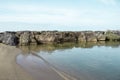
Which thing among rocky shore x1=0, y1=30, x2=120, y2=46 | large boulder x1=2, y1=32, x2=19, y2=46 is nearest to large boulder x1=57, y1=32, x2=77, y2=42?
rocky shore x1=0, y1=30, x2=120, y2=46

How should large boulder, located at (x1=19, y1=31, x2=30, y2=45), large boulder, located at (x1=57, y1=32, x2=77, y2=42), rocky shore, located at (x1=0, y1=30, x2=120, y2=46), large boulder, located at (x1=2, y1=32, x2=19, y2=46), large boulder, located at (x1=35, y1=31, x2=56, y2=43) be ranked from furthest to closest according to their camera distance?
large boulder, located at (x1=57, y1=32, x2=77, y2=42), large boulder, located at (x1=35, y1=31, x2=56, y2=43), large boulder, located at (x1=19, y1=31, x2=30, y2=45), rocky shore, located at (x1=0, y1=30, x2=120, y2=46), large boulder, located at (x1=2, y1=32, x2=19, y2=46)

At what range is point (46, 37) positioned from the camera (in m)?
62.2

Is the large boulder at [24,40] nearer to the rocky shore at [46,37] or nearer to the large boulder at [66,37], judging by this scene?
the rocky shore at [46,37]

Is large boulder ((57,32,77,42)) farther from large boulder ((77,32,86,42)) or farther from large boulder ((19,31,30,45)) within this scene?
large boulder ((19,31,30,45))

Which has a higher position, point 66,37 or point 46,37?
point 46,37

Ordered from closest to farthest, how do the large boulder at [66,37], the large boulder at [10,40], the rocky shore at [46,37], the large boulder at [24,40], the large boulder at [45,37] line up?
the large boulder at [10,40] < the rocky shore at [46,37] < the large boulder at [24,40] < the large boulder at [45,37] < the large boulder at [66,37]

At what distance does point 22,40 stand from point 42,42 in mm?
6593

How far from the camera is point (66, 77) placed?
1892cm

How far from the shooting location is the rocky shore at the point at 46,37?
178ft

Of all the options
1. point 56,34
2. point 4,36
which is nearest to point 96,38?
point 56,34

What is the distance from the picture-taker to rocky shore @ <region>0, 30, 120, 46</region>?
178 ft

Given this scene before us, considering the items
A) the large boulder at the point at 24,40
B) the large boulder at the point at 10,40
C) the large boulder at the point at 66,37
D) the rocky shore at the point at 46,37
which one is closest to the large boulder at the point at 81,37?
the rocky shore at the point at 46,37

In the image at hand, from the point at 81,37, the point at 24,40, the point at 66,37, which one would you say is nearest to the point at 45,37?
the point at 66,37

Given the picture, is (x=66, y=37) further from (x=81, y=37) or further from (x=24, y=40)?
(x=24, y=40)
